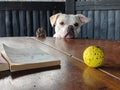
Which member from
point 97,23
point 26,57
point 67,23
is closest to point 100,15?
point 97,23

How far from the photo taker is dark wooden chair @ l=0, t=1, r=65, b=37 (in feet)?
11.1

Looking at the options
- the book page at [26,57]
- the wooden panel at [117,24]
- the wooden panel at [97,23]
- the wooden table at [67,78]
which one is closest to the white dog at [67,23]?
the wooden panel at [117,24]

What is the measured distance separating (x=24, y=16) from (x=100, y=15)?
1.05 m

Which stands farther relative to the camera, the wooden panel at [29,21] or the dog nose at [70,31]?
the wooden panel at [29,21]

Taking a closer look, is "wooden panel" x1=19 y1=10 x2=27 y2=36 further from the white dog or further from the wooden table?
the wooden table

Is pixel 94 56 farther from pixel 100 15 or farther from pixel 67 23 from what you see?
pixel 100 15

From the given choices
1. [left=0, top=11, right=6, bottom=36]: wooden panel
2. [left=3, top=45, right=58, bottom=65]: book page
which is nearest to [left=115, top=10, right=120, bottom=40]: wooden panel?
[left=0, top=11, right=6, bottom=36]: wooden panel

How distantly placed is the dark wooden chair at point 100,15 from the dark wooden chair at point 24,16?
251 mm

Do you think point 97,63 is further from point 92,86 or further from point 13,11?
point 13,11

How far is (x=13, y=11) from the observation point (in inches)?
135

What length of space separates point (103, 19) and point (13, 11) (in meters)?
1.23

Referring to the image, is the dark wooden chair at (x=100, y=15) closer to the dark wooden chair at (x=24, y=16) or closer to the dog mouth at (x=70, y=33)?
the dark wooden chair at (x=24, y=16)

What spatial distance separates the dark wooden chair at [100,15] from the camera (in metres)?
3.06

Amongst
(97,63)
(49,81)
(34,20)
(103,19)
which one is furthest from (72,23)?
(49,81)
